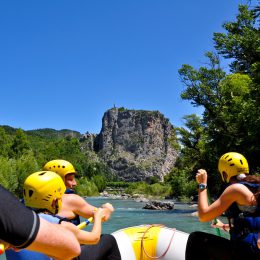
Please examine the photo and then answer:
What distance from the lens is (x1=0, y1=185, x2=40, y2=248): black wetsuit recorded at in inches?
43.9

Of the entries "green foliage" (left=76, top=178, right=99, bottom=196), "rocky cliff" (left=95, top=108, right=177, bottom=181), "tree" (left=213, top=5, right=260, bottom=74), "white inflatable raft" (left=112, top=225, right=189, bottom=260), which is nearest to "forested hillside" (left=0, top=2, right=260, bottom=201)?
"tree" (left=213, top=5, right=260, bottom=74)

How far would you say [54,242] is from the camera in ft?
4.09

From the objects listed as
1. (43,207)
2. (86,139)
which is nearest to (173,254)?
(43,207)

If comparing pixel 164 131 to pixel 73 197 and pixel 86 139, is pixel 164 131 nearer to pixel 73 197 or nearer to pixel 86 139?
pixel 86 139

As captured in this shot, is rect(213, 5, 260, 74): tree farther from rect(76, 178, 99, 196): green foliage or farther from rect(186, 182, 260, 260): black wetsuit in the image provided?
rect(76, 178, 99, 196): green foliage

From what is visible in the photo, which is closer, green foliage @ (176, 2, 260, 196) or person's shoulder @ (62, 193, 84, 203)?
person's shoulder @ (62, 193, 84, 203)

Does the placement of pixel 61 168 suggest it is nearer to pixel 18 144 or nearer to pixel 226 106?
pixel 226 106

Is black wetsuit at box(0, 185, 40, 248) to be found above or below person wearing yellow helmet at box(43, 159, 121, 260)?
above

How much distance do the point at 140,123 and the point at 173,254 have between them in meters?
143

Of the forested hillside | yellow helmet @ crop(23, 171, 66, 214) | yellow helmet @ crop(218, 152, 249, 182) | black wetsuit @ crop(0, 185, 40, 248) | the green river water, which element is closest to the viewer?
black wetsuit @ crop(0, 185, 40, 248)

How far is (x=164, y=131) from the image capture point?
149750mm

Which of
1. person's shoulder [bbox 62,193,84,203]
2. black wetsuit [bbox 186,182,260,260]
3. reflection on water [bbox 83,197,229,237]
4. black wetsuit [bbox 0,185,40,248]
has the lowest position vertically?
reflection on water [bbox 83,197,229,237]

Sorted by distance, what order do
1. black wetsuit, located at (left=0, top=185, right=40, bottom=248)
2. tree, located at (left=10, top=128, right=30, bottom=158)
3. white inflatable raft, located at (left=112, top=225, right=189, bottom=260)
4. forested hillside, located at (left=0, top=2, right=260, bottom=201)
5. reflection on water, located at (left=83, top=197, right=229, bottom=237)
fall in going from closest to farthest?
black wetsuit, located at (left=0, top=185, right=40, bottom=248) < white inflatable raft, located at (left=112, top=225, right=189, bottom=260) < reflection on water, located at (left=83, top=197, right=229, bottom=237) < forested hillside, located at (left=0, top=2, right=260, bottom=201) < tree, located at (left=10, top=128, right=30, bottom=158)

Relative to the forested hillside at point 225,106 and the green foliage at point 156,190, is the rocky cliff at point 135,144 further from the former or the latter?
the forested hillside at point 225,106
